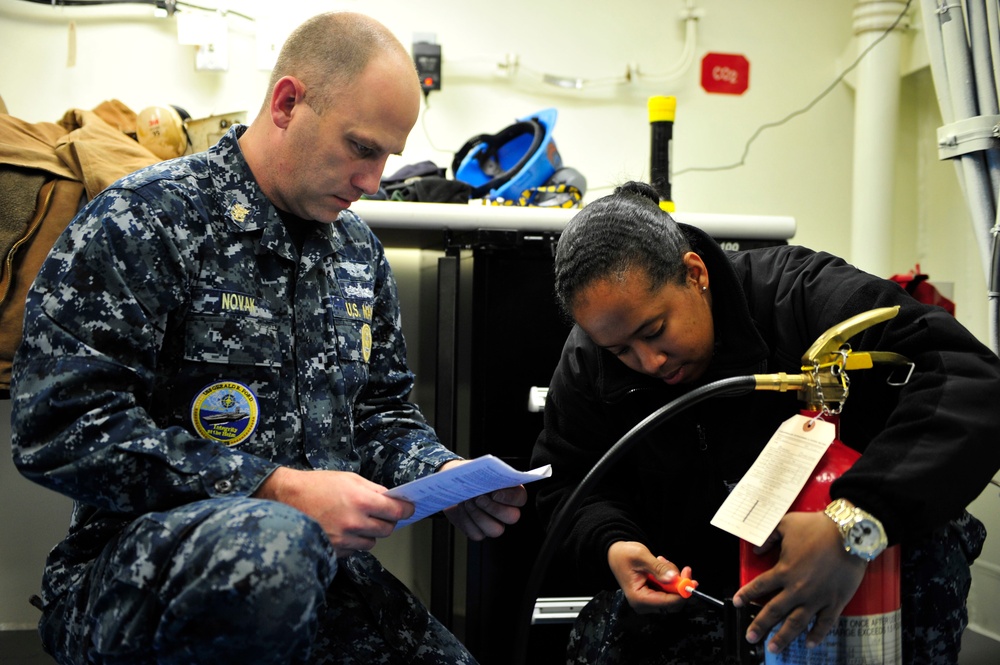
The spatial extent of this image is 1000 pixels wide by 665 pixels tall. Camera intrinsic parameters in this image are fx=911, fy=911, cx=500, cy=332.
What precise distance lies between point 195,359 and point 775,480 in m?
0.70

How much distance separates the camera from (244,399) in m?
1.15

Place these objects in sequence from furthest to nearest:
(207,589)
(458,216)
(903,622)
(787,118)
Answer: (787,118) < (458,216) < (903,622) < (207,589)

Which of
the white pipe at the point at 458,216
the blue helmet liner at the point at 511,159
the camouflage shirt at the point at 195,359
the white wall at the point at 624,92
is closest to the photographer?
the camouflage shirt at the point at 195,359

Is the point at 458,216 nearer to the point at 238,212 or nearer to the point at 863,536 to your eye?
the point at 238,212

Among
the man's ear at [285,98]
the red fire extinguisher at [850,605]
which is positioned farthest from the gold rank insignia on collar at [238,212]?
the red fire extinguisher at [850,605]

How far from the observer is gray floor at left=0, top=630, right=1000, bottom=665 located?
1.93m

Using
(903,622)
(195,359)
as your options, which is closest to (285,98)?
(195,359)

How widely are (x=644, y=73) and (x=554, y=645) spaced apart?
1.56m

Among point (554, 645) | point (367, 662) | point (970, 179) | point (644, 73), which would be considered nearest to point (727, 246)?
point (970, 179)

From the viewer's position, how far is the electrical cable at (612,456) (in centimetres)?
99

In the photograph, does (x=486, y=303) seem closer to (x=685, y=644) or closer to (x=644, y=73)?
(x=685, y=644)

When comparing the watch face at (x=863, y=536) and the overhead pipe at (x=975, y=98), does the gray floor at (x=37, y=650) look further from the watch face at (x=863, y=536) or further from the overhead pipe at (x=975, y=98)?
the watch face at (x=863, y=536)

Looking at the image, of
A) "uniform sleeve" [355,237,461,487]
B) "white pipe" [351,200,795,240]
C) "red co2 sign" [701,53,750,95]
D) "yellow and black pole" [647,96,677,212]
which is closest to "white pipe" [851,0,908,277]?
"red co2 sign" [701,53,750,95]

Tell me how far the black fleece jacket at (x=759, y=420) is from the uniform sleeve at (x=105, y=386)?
20.1 inches
